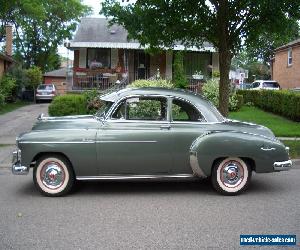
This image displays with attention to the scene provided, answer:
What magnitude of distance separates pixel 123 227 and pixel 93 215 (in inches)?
28.1

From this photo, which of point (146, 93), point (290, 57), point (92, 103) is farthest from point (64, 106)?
point (290, 57)

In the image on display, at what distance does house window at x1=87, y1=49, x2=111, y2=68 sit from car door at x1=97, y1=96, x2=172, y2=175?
2295cm

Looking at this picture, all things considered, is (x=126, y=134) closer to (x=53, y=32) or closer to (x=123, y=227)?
(x=123, y=227)

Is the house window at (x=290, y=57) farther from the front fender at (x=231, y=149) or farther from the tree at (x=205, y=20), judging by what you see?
the front fender at (x=231, y=149)

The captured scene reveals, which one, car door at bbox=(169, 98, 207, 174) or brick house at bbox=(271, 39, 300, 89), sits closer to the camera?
car door at bbox=(169, 98, 207, 174)

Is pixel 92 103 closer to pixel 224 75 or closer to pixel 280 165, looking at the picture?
pixel 224 75

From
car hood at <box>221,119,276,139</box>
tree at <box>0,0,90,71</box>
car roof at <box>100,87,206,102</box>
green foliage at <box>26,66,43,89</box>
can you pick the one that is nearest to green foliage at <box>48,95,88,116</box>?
car roof at <box>100,87,206,102</box>

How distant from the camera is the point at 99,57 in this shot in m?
30.9

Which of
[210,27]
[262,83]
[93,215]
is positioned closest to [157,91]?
[93,215]

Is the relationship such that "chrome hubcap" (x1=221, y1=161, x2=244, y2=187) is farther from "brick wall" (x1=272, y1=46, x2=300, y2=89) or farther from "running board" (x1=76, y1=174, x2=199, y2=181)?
"brick wall" (x1=272, y1=46, x2=300, y2=89)

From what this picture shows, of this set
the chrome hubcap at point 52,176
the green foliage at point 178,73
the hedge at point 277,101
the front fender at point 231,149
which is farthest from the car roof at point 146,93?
the green foliage at point 178,73

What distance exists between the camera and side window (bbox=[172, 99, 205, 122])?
816 cm

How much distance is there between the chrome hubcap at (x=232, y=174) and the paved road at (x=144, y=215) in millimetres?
262

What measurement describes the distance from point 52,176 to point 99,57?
77.6 feet
